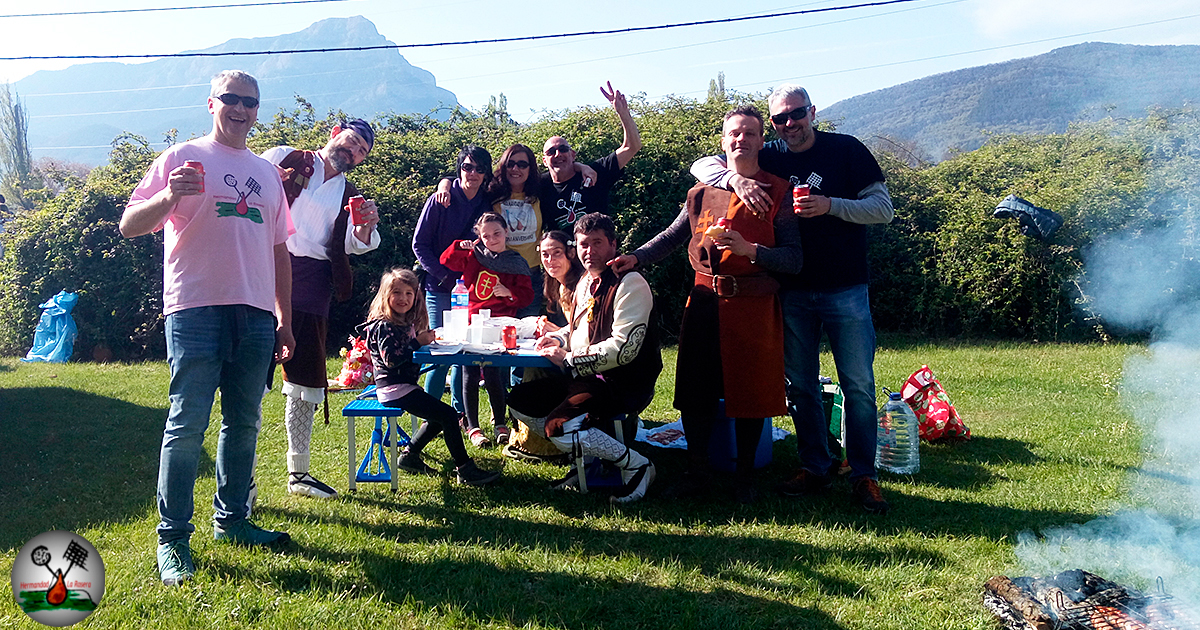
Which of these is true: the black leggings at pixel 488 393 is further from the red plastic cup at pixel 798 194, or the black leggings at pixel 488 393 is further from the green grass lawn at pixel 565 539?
the red plastic cup at pixel 798 194

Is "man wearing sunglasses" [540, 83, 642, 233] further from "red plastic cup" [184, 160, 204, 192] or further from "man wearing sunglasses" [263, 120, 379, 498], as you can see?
"red plastic cup" [184, 160, 204, 192]

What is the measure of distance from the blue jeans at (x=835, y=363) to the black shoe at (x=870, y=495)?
0.05m

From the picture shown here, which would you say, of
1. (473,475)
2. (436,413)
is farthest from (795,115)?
(473,475)

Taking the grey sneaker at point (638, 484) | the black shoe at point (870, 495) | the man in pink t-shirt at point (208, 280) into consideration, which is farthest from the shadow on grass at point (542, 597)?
the black shoe at point (870, 495)

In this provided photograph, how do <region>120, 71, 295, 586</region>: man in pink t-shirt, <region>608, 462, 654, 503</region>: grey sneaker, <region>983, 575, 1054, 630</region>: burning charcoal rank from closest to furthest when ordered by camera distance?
1. <region>983, 575, 1054, 630</region>: burning charcoal
2. <region>120, 71, 295, 586</region>: man in pink t-shirt
3. <region>608, 462, 654, 503</region>: grey sneaker

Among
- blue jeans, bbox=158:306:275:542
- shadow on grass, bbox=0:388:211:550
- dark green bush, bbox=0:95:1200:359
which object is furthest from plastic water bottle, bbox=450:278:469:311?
dark green bush, bbox=0:95:1200:359

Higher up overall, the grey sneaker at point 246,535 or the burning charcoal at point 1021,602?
the grey sneaker at point 246,535

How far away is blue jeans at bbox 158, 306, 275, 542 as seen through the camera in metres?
3.02

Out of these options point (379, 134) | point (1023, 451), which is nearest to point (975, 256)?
point (1023, 451)

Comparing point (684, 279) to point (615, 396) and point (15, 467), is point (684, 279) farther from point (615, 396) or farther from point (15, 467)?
point (15, 467)

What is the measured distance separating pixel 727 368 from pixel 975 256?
6520 mm

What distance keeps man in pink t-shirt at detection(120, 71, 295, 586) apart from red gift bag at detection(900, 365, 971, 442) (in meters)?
3.99

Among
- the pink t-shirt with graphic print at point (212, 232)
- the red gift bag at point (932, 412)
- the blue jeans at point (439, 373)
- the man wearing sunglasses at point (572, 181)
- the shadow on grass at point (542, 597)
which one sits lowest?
the shadow on grass at point (542, 597)

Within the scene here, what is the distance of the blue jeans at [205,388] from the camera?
119 inches
